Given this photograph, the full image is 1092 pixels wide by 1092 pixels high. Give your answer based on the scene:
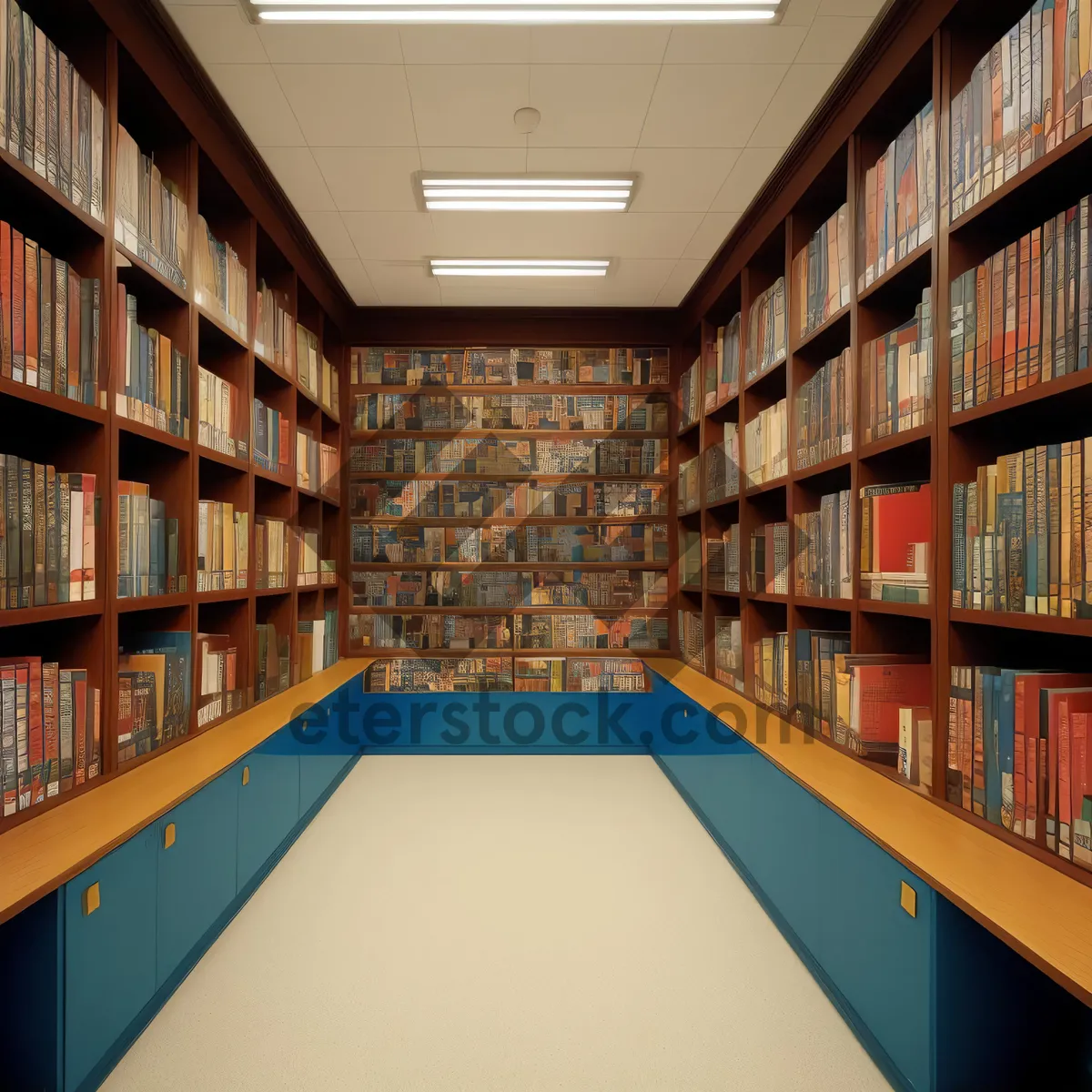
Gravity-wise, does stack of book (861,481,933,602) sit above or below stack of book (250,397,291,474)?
below

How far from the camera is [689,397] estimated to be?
4.67 metres

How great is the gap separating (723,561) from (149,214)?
300 cm

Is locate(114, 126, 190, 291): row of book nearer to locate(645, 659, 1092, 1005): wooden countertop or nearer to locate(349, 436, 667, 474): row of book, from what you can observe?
locate(349, 436, 667, 474): row of book

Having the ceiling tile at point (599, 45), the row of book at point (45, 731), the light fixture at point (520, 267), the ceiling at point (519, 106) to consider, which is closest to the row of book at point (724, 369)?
the ceiling at point (519, 106)

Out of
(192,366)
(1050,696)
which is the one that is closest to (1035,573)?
(1050,696)

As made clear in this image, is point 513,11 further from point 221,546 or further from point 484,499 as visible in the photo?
point 484,499

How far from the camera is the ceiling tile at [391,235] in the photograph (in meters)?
3.48

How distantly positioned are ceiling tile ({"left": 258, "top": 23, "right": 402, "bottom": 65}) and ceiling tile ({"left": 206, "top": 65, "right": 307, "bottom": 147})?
5.2 inches

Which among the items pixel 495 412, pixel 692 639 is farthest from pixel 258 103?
pixel 692 639

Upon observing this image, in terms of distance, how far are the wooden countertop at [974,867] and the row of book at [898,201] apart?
156 cm

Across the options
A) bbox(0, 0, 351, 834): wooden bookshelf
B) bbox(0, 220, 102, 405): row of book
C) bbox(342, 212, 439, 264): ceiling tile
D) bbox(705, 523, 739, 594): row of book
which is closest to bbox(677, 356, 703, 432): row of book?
bbox(705, 523, 739, 594): row of book

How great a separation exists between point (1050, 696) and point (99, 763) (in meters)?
2.42

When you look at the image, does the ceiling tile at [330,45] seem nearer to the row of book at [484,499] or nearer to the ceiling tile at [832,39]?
the ceiling tile at [832,39]

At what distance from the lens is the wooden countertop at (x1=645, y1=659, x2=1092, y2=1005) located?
1.19m
